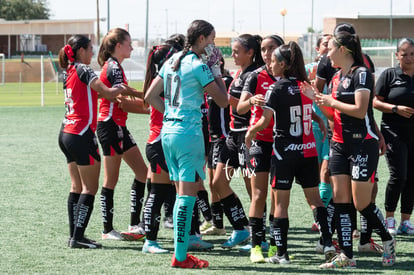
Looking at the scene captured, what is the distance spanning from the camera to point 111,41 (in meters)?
7.57

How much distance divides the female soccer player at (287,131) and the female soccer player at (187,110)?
0.48 m

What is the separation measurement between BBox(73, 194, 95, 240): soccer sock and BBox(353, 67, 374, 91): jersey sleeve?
294cm

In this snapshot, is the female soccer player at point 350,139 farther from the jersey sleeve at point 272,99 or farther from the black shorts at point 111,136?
the black shorts at point 111,136

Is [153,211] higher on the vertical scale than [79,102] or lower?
lower

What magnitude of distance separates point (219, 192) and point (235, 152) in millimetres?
462

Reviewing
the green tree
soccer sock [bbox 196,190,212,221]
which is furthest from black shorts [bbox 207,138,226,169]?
the green tree

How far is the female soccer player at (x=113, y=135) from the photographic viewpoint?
757 cm

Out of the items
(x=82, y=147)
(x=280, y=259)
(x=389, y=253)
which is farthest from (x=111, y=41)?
(x=389, y=253)

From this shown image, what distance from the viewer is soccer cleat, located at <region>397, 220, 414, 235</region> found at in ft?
25.8

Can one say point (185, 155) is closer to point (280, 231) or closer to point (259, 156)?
point (259, 156)

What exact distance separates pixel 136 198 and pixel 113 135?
791 millimetres

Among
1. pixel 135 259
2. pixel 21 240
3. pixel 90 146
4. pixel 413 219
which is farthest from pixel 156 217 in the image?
pixel 413 219

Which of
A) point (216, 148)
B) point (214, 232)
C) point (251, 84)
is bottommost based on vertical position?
point (214, 232)

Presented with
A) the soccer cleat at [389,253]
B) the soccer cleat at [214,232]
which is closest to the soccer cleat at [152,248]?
the soccer cleat at [214,232]
